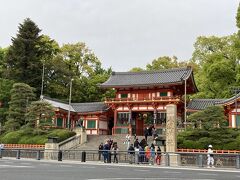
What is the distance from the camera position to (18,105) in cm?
4950

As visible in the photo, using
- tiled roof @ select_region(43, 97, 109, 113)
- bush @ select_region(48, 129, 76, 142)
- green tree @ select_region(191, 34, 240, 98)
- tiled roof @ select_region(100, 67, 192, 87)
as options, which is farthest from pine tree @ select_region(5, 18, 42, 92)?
green tree @ select_region(191, 34, 240, 98)

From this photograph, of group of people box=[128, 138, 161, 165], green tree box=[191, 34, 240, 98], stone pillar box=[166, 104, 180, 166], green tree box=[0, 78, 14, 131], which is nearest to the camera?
group of people box=[128, 138, 161, 165]

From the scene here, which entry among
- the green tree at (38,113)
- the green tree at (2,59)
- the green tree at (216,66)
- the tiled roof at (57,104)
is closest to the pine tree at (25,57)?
the green tree at (2,59)

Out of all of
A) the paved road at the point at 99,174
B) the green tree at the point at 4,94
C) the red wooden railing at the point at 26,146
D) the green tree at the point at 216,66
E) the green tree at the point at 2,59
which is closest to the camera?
the paved road at the point at 99,174

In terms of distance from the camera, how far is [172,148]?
28.2 metres

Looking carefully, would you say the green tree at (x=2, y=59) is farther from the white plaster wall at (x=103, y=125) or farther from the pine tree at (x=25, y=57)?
the white plaster wall at (x=103, y=125)

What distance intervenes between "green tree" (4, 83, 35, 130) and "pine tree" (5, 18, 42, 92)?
8896mm

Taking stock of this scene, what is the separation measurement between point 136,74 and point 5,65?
76.5 ft

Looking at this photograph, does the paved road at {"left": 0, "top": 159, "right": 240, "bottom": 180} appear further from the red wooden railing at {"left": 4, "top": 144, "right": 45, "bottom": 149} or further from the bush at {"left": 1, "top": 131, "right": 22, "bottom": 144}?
the bush at {"left": 1, "top": 131, "right": 22, "bottom": 144}

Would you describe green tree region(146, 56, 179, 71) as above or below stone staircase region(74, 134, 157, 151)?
above

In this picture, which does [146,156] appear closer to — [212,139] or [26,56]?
[212,139]

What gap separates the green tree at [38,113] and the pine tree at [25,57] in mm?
13800

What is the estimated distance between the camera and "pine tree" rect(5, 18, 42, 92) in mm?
58125

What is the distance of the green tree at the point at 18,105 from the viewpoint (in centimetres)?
4891
